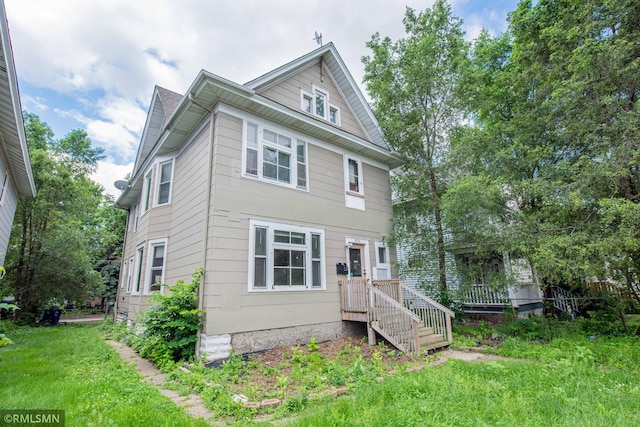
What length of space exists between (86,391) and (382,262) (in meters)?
7.93

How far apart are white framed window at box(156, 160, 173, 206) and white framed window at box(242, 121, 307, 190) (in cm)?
343

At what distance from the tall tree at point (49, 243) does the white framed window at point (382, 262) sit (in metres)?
13.5

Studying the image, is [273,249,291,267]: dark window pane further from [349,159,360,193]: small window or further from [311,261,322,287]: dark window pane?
[349,159,360,193]: small window

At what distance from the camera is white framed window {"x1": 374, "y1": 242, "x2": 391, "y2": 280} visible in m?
9.76

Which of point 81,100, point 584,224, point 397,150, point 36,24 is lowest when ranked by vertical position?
point 584,224

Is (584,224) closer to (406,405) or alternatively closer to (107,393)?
(406,405)

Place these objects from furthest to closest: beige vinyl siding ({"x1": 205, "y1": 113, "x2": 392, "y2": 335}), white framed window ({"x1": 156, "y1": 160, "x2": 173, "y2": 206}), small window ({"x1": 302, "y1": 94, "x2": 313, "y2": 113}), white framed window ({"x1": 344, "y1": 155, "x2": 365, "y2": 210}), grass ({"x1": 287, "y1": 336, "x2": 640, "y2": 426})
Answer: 1. white framed window ({"x1": 344, "y1": 155, "x2": 365, "y2": 210})
2. white framed window ({"x1": 156, "y1": 160, "x2": 173, "y2": 206})
3. small window ({"x1": 302, "y1": 94, "x2": 313, "y2": 113})
4. beige vinyl siding ({"x1": 205, "y1": 113, "x2": 392, "y2": 335})
5. grass ({"x1": 287, "y1": 336, "x2": 640, "y2": 426})

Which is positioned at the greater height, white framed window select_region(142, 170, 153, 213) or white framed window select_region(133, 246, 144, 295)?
white framed window select_region(142, 170, 153, 213)

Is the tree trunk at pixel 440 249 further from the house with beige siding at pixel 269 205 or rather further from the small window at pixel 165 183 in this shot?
the small window at pixel 165 183

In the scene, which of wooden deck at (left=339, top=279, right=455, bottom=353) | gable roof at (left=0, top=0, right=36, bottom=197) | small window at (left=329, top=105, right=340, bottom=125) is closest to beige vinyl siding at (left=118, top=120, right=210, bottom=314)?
gable roof at (left=0, top=0, right=36, bottom=197)

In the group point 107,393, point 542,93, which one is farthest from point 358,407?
point 542,93

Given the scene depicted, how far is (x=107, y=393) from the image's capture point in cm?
384

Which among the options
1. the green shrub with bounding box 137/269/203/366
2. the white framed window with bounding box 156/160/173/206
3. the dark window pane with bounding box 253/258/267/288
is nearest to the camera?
the green shrub with bounding box 137/269/203/366

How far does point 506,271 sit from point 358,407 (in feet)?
22.8
